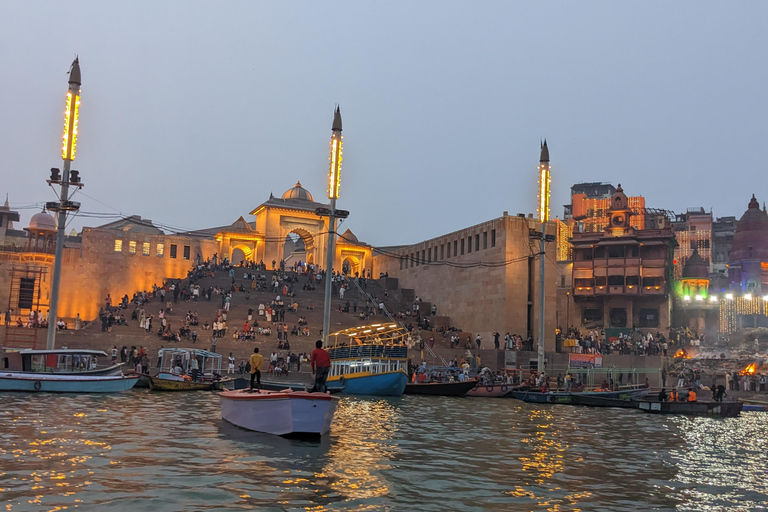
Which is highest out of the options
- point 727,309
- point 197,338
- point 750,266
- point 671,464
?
point 750,266

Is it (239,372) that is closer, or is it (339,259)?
(239,372)

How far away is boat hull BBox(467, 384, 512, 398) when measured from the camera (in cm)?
3647

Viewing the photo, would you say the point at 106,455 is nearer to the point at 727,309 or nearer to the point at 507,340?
the point at 507,340

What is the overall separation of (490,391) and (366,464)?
76.1ft

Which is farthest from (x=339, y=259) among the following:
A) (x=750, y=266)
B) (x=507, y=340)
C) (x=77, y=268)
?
(x=750, y=266)

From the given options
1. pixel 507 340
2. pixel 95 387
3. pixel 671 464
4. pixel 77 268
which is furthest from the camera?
pixel 77 268

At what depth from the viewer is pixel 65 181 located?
3472 centimetres

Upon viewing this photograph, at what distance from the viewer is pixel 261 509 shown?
10.1 m

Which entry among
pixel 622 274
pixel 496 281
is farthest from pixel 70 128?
pixel 622 274

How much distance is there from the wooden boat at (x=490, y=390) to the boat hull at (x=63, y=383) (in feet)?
52.9

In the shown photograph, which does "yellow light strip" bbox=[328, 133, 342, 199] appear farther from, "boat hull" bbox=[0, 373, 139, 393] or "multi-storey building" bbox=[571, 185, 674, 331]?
"multi-storey building" bbox=[571, 185, 674, 331]

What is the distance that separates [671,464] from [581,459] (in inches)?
74.6

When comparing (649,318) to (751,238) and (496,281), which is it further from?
(496,281)

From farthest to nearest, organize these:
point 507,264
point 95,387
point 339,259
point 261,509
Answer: point 339,259 < point 507,264 < point 95,387 < point 261,509
